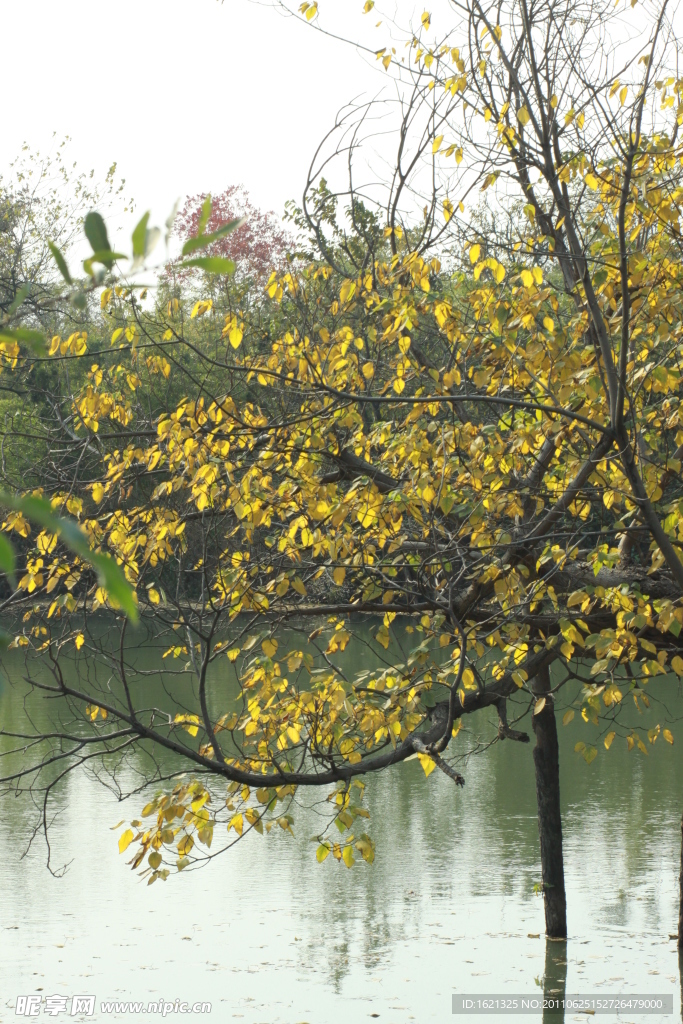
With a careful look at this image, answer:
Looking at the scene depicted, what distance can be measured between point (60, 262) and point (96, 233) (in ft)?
0.11

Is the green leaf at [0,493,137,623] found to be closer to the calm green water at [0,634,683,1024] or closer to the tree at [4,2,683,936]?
the tree at [4,2,683,936]

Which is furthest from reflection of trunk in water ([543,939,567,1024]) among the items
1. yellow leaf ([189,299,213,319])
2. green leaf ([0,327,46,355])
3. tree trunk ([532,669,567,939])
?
green leaf ([0,327,46,355])

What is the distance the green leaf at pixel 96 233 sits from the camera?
2.39 ft

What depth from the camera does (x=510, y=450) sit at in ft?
13.2

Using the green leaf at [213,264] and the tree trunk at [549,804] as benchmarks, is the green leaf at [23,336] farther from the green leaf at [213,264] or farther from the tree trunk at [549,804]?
the tree trunk at [549,804]

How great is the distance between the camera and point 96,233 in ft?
2.46

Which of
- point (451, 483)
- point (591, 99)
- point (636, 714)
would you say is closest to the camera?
point (591, 99)

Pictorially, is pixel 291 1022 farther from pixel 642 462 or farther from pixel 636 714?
pixel 636 714

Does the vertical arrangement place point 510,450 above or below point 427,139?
below

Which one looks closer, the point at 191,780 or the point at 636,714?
the point at 191,780

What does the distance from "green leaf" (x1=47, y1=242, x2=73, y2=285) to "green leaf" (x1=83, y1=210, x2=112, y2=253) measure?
24 millimetres

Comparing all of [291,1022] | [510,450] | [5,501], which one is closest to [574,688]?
[291,1022]

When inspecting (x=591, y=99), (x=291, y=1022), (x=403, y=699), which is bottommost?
(x=291, y=1022)

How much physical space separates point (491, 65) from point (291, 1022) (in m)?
4.33
